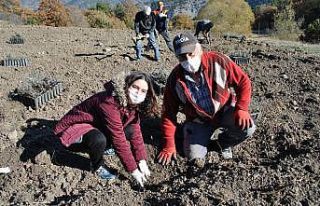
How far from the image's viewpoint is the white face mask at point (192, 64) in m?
3.76

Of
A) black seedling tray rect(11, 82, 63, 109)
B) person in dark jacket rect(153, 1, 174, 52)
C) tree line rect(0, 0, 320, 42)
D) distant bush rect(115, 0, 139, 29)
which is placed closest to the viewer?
black seedling tray rect(11, 82, 63, 109)

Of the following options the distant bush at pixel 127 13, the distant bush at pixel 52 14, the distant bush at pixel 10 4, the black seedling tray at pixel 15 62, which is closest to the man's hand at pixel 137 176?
the black seedling tray at pixel 15 62

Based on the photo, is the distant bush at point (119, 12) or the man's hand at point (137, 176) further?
the distant bush at point (119, 12)

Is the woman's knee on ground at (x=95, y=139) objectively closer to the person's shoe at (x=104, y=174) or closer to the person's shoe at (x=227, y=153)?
the person's shoe at (x=104, y=174)

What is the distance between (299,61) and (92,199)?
508 centimetres

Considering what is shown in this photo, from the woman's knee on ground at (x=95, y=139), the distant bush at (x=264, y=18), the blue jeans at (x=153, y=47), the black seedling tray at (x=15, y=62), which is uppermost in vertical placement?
the blue jeans at (x=153, y=47)

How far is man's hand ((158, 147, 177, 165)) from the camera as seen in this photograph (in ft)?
13.7

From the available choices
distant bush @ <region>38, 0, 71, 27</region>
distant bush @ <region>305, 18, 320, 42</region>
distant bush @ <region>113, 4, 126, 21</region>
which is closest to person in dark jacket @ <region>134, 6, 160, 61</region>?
distant bush @ <region>305, 18, 320, 42</region>

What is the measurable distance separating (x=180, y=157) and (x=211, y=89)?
0.75 m

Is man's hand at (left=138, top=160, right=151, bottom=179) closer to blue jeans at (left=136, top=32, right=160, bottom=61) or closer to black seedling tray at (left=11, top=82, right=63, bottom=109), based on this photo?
black seedling tray at (left=11, top=82, right=63, bottom=109)

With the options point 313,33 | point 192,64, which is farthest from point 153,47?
point 313,33

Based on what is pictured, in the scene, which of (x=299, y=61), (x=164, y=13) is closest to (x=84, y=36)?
(x=164, y=13)

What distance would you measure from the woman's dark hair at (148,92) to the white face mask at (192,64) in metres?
0.32

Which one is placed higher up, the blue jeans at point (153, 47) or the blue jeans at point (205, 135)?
the blue jeans at point (153, 47)
